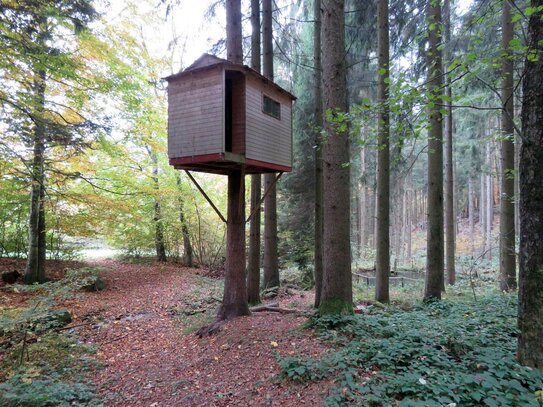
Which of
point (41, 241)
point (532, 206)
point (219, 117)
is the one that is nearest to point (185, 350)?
point (219, 117)

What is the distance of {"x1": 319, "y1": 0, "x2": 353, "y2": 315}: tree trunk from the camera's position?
4992mm

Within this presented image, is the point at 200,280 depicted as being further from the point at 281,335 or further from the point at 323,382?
the point at 323,382

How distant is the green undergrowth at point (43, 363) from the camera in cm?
376

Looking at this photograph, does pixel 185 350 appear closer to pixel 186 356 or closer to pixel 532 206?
pixel 186 356

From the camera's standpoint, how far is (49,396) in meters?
3.74

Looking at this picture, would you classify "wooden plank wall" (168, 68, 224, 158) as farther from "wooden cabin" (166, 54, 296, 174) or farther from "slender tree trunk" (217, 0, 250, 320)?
"slender tree trunk" (217, 0, 250, 320)

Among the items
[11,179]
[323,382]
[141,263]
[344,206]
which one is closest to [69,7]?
[11,179]

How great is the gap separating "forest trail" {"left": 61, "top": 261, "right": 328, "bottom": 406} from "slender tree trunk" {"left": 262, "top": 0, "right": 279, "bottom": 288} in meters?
1.26

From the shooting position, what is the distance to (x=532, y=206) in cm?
306

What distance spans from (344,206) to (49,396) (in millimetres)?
4693

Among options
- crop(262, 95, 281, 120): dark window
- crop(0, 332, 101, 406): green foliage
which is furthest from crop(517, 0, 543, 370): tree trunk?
crop(0, 332, 101, 406): green foliage

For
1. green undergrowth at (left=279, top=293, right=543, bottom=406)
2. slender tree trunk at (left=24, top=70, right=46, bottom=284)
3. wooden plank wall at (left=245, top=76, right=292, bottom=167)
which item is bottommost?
green undergrowth at (left=279, top=293, right=543, bottom=406)

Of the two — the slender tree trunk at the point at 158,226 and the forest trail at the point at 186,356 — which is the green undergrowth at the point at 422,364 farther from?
the slender tree trunk at the point at 158,226

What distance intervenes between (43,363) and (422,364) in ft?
17.8
